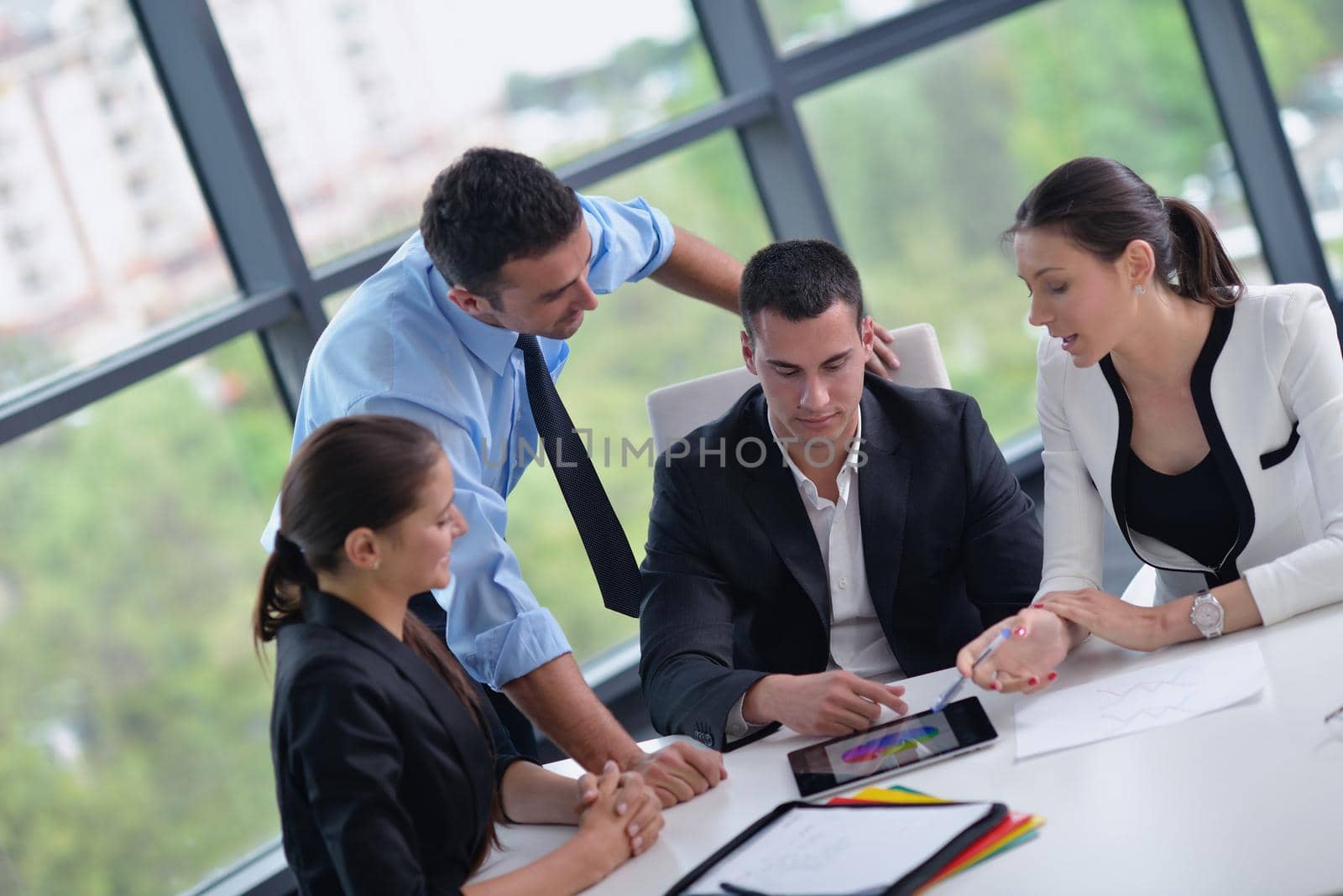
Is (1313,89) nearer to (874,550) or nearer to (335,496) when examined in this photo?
(874,550)

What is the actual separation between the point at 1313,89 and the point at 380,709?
4181 mm

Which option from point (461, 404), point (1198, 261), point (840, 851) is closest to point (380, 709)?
point (840, 851)

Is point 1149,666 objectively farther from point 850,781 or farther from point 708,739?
point 708,739

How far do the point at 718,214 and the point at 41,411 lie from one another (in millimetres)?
2031

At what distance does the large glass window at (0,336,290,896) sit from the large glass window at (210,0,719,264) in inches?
20.7

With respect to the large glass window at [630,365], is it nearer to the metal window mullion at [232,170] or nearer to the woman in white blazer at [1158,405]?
the metal window mullion at [232,170]

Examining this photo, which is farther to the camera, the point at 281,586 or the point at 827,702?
the point at 827,702

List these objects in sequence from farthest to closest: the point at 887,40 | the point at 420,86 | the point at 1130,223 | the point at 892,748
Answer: the point at 887,40
the point at 420,86
the point at 1130,223
the point at 892,748

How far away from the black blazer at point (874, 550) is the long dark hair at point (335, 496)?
24.9 inches

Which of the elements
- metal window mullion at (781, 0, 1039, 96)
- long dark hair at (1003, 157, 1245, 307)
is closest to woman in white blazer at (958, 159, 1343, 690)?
long dark hair at (1003, 157, 1245, 307)

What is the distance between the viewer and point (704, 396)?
8.09ft

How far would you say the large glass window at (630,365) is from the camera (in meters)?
3.64

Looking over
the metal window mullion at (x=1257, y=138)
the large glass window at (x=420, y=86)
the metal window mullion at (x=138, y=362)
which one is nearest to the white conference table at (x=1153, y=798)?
the metal window mullion at (x=138, y=362)

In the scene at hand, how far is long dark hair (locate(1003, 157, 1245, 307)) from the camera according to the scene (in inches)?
73.9
